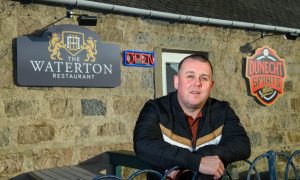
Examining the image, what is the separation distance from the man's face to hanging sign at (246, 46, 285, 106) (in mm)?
4939

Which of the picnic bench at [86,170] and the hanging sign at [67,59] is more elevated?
the hanging sign at [67,59]

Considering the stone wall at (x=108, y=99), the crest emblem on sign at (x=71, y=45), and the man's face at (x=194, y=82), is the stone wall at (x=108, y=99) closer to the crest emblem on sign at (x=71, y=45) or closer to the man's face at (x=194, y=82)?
the crest emblem on sign at (x=71, y=45)

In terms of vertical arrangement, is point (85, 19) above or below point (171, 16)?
below

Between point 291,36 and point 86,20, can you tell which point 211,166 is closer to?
point 86,20

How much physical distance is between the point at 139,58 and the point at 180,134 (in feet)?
12.0

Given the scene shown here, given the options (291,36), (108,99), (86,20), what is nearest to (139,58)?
(108,99)

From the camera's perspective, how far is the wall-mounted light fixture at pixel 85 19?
18.3 feet

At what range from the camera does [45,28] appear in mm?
5441

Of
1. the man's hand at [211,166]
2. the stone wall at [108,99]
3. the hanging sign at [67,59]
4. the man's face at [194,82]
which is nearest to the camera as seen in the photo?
the man's hand at [211,166]

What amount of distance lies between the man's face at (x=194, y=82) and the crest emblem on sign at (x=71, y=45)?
3.23 metres

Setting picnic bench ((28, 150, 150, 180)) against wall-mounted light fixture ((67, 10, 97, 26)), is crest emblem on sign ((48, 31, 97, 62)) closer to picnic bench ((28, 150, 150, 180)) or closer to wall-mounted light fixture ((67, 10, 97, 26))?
wall-mounted light fixture ((67, 10, 97, 26))

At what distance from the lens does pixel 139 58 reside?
20.5 feet

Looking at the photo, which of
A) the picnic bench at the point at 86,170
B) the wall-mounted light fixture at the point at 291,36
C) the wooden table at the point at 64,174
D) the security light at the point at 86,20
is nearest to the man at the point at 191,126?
the picnic bench at the point at 86,170

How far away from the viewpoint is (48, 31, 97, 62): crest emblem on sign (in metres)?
5.53
